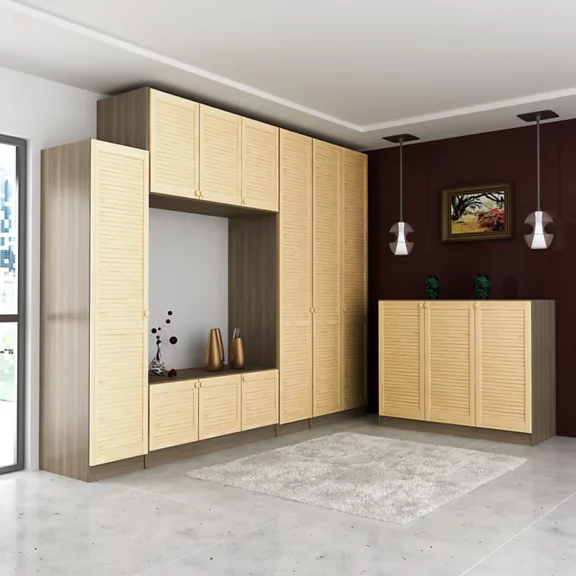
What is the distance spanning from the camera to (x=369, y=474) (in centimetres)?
422

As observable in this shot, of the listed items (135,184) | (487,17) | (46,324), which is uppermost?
(487,17)

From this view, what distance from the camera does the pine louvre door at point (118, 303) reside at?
13.4ft

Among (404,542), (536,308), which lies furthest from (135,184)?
(536,308)

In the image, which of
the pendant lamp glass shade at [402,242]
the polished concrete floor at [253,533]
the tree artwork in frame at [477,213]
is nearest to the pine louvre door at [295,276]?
the pendant lamp glass shade at [402,242]

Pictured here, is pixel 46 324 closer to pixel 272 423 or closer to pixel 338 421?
pixel 272 423

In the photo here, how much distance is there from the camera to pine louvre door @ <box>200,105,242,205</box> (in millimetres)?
4809

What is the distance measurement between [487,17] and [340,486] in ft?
8.75

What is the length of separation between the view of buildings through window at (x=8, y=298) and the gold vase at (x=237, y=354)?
160 centimetres

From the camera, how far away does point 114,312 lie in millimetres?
4184

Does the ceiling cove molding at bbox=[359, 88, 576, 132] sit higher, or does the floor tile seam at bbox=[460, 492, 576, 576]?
the ceiling cove molding at bbox=[359, 88, 576, 132]

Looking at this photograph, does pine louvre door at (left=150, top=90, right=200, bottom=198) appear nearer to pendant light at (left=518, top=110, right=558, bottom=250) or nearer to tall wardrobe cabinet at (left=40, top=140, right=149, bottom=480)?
tall wardrobe cabinet at (left=40, top=140, right=149, bottom=480)

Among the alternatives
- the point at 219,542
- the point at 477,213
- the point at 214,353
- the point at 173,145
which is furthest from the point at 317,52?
the point at 219,542

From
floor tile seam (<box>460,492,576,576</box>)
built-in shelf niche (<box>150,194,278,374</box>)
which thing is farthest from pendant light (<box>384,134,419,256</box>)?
floor tile seam (<box>460,492,576,576</box>)

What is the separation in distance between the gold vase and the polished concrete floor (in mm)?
1271
